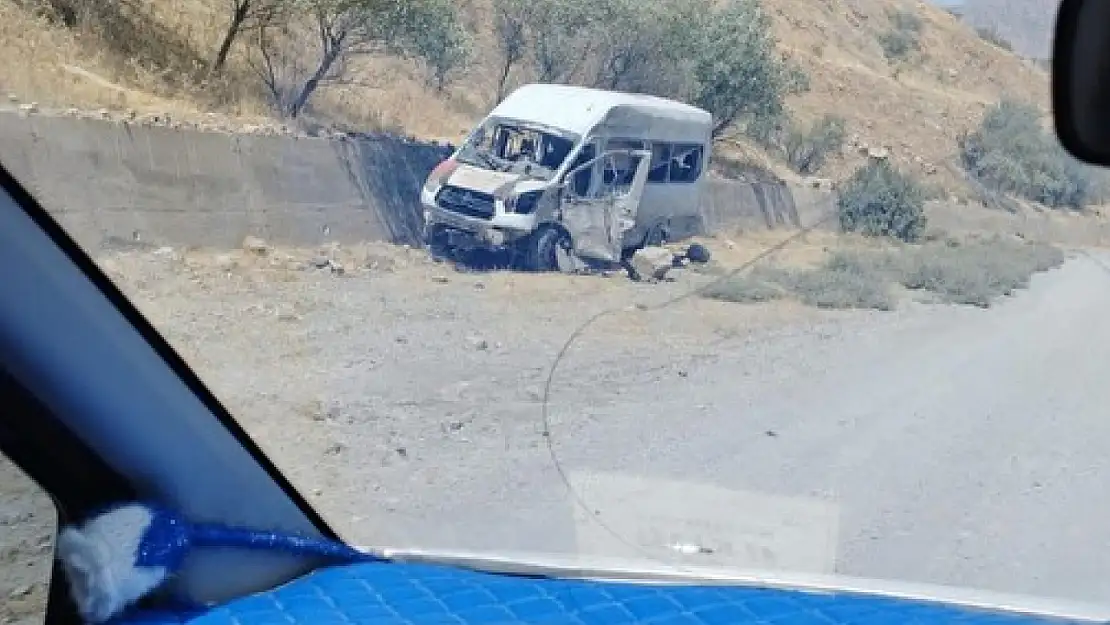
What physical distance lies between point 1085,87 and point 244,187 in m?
4.37

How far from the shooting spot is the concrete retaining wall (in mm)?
4402

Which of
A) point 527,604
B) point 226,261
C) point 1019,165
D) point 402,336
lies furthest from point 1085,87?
point 226,261

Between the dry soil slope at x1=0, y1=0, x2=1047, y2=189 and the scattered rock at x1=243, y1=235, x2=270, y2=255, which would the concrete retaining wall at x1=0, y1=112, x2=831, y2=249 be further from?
the dry soil slope at x1=0, y1=0, x2=1047, y2=189

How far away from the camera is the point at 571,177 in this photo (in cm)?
458

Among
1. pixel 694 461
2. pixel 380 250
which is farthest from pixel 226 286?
pixel 694 461

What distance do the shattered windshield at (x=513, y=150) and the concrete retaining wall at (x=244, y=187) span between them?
17cm

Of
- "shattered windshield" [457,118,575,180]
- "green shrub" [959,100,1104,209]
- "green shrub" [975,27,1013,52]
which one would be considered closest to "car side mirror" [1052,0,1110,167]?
"green shrub" [959,100,1104,209]

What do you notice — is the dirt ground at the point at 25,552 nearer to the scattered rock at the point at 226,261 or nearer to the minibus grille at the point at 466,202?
the minibus grille at the point at 466,202

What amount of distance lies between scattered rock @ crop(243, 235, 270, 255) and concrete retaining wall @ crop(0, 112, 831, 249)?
0.04 metres

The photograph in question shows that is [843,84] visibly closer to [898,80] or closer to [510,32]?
[898,80]

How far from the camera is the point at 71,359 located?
2666 millimetres

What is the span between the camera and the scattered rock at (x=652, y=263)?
4.68m

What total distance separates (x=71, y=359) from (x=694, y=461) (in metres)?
2.20

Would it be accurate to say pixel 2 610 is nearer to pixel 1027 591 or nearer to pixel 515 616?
pixel 515 616
